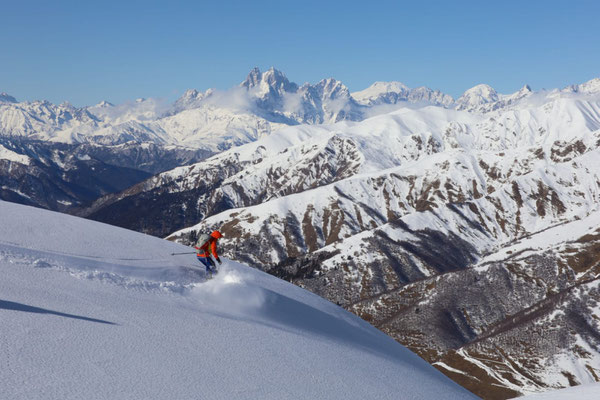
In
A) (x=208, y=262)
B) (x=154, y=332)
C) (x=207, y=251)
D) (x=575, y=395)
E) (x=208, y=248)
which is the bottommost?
(x=575, y=395)

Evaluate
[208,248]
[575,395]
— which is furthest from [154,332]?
[575,395]

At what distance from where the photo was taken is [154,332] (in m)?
16.8

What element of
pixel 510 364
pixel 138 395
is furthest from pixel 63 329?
pixel 510 364

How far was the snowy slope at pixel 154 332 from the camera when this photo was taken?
44.7 feet

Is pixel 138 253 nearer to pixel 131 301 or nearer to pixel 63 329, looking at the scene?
pixel 131 301

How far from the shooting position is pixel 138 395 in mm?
13273

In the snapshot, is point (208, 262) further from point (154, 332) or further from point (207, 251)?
point (154, 332)

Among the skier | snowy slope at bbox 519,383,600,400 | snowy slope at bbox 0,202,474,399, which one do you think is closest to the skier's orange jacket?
the skier

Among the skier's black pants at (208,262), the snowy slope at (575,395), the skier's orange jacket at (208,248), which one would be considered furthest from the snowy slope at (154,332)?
the snowy slope at (575,395)

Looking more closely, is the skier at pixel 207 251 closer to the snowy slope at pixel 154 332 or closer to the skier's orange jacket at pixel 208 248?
the skier's orange jacket at pixel 208 248

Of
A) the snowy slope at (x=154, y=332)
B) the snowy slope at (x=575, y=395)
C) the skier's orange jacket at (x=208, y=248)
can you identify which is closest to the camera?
the snowy slope at (x=154, y=332)

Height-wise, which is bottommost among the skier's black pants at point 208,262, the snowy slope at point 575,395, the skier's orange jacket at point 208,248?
the snowy slope at point 575,395

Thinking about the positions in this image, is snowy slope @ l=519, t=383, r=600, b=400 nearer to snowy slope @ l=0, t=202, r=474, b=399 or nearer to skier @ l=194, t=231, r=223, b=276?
snowy slope @ l=0, t=202, r=474, b=399

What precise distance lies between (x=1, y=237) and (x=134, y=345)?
8844mm
